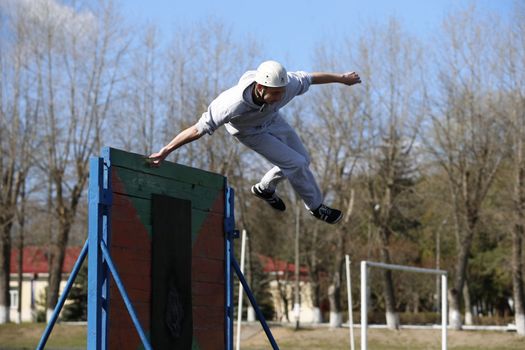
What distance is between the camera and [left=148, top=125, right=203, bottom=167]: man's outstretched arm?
656 centimetres

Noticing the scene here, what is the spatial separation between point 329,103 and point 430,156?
15.7 ft

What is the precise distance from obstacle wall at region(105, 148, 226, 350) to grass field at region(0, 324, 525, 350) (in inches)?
794

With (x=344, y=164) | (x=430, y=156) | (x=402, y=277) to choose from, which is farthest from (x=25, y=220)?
(x=402, y=277)

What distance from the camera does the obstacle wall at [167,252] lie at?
6191 millimetres

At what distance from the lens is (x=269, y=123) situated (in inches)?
287

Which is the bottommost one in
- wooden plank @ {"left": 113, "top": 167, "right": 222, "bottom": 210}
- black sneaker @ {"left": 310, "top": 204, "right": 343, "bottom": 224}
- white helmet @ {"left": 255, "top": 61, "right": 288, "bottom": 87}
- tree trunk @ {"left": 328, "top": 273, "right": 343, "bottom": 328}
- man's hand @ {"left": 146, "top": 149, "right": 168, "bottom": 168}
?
tree trunk @ {"left": 328, "top": 273, "right": 343, "bottom": 328}

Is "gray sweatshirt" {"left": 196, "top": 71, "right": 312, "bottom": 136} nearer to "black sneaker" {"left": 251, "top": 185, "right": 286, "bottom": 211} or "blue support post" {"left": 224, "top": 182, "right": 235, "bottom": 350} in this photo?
"blue support post" {"left": 224, "top": 182, "right": 235, "bottom": 350}

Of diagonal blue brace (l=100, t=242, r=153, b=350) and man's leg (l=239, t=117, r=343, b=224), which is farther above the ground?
man's leg (l=239, t=117, r=343, b=224)

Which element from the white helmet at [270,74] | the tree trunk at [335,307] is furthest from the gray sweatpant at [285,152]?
the tree trunk at [335,307]

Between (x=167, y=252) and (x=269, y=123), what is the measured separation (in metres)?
1.46

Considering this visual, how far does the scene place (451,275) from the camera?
5291cm

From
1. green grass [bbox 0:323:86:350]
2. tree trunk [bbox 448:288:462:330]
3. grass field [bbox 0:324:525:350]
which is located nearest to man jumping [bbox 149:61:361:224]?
grass field [bbox 0:324:525:350]

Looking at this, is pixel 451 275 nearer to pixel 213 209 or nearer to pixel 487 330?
pixel 487 330

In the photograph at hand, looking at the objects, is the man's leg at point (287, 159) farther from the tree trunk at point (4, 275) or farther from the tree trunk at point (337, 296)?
the tree trunk at point (4, 275)
